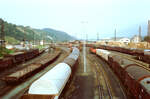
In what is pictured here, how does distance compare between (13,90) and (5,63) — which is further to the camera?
(5,63)

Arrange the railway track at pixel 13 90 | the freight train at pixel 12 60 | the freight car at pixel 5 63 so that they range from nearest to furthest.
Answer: the railway track at pixel 13 90 < the freight car at pixel 5 63 < the freight train at pixel 12 60

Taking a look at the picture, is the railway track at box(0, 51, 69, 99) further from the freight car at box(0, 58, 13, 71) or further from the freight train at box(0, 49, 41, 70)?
the freight train at box(0, 49, 41, 70)

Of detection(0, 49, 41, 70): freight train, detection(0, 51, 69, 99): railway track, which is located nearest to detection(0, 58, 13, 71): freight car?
detection(0, 49, 41, 70): freight train

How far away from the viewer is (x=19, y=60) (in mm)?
33094

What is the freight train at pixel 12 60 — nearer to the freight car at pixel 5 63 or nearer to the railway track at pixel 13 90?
the freight car at pixel 5 63

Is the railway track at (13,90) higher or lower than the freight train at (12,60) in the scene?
lower

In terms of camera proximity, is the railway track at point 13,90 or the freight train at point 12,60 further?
the freight train at point 12,60

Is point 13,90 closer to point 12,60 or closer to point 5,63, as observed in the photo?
point 5,63

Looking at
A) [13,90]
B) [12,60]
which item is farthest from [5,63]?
[13,90]

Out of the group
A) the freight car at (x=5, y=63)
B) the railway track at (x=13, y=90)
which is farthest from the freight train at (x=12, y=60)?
the railway track at (x=13, y=90)

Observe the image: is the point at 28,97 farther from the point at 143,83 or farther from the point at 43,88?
the point at 143,83

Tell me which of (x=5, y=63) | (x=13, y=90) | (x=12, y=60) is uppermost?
(x=12, y=60)

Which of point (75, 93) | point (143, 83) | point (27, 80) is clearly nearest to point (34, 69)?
point (27, 80)

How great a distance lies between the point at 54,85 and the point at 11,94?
339 inches
